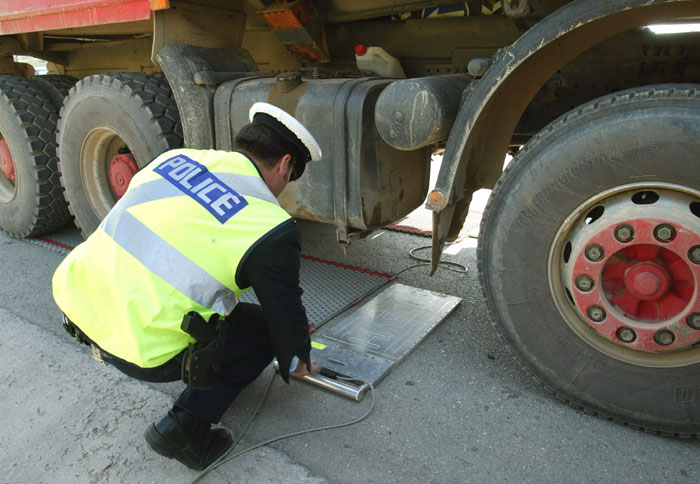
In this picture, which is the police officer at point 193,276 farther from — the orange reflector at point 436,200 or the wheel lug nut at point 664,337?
the wheel lug nut at point 664,337

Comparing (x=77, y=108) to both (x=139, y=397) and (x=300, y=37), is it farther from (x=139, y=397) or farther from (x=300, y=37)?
(x=139, y=397)

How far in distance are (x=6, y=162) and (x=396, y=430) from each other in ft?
14.1

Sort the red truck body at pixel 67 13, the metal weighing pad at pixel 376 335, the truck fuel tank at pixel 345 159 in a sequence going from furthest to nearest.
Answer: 1. the red truck body at pixel 67 13
2. the truck fuel tank at pixel 345 159
3. the metal weighing pad at pixel 376 335

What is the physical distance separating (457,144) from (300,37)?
1772 mm

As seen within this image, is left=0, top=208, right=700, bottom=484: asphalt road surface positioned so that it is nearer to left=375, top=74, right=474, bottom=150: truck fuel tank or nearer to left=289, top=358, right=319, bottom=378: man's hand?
left=289, top=358, right=319, bottom=378: man's hand

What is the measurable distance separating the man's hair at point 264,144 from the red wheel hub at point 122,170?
6.29ft

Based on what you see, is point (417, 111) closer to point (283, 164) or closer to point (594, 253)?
point (283, 164)

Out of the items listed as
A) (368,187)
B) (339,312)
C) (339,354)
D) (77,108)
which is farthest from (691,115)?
(77,108)

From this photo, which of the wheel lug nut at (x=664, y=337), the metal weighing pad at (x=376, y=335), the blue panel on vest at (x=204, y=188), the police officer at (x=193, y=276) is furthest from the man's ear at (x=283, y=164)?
the wheel lug nut at (x=664, y=337)

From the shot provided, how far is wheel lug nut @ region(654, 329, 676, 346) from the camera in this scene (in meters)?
1.99

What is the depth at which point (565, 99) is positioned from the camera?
3076 mm

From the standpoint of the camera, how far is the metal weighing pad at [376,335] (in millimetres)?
2586

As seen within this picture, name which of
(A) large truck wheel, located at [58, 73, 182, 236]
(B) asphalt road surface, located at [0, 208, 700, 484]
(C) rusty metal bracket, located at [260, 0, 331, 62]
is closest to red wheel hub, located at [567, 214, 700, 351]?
(B) asphalt road surface, located at [0, 208, 700, 484]

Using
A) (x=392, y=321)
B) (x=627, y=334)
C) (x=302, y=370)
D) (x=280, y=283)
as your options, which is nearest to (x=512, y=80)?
(x=627, y=334)
